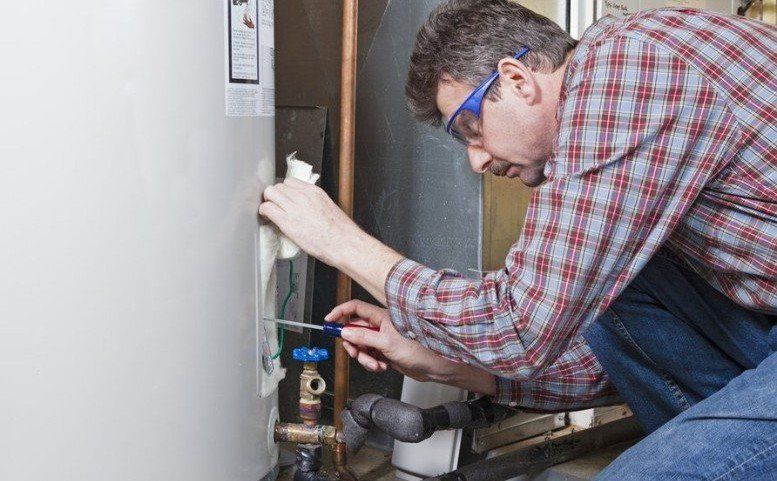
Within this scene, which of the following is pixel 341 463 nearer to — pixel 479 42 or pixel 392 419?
pixel 392 419

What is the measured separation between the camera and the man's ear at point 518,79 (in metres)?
1.14

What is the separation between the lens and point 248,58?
3.93 ft

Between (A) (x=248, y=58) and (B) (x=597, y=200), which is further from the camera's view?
(A) (x=248, y=58)

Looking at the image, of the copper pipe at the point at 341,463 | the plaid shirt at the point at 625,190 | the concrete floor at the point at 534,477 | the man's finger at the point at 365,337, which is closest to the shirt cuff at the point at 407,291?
the plaid shirt at the point at 625,190

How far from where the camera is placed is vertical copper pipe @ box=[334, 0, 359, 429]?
61.1 inches

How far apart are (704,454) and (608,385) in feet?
1.62

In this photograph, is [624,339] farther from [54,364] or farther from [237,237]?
[54,364]

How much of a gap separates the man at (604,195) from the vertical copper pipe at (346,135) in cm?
32

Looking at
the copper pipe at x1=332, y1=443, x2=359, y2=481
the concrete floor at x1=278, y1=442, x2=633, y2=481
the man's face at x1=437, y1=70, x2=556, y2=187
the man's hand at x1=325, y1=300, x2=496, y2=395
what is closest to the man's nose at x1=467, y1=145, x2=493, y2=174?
the man's face at x1=437, y1=70, x2=556, y2=187

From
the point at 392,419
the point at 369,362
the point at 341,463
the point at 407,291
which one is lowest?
the point at 341,463

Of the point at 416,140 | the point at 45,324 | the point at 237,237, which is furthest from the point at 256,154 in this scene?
the point at 416,140

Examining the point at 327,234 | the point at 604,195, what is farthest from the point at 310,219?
the point at 604,195

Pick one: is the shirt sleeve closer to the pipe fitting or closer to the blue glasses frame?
the blue glasses frame

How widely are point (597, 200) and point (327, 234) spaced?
14.0 inches
